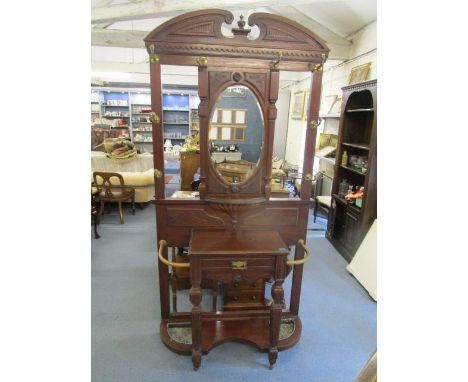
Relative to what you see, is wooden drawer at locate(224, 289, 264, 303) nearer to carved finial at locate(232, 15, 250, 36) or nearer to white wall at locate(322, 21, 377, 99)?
carved finial at locate(232, 15, 250, 36)

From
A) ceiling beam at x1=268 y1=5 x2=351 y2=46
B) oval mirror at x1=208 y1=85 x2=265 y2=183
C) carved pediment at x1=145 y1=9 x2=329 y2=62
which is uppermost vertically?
ceiling beam at x1=268 y1=5 x2=351 y2=46

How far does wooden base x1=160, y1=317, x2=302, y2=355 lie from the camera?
1664mm

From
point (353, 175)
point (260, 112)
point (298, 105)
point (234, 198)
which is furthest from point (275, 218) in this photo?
point (298, 105)

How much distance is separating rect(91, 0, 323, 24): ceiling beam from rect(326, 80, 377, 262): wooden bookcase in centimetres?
119

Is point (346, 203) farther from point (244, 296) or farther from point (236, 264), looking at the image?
point (236, 264)

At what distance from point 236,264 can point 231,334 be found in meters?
0.61

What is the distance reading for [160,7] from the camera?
235cm

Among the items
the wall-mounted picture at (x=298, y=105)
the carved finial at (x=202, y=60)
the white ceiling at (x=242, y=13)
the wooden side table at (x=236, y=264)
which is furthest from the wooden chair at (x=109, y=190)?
the wall-mounted picture at (x=298, y=105)

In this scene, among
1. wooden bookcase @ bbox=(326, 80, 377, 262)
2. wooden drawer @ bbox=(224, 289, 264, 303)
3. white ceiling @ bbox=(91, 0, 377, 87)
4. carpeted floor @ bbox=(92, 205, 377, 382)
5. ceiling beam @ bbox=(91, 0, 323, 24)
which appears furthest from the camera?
wooden bookcase @ bbox=(326, 80, 377, 262)

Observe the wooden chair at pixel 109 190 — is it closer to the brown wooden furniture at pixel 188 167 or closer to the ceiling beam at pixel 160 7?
the brown wooden furniture at pixel 188 167

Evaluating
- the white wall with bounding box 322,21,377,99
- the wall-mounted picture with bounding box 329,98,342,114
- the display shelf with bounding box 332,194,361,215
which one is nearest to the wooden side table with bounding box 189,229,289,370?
the display shelf with bounding box 332,194,361,215
